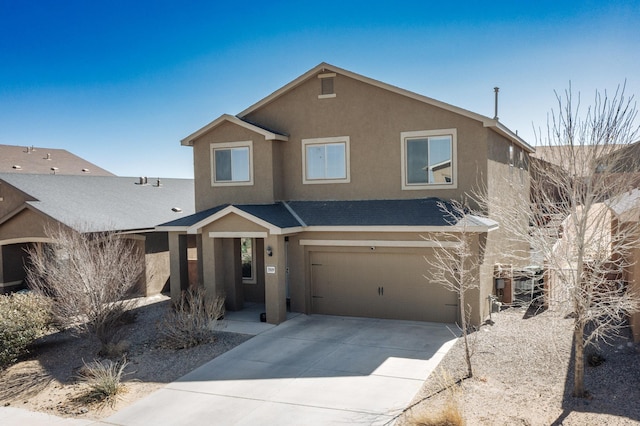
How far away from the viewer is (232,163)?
17.4m

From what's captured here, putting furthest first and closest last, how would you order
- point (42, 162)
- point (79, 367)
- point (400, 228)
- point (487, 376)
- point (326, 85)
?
point (42, 162) < point (326, 85) < point (400, 228) < point (79, 367) < point (487, 376)

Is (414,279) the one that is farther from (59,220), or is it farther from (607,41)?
(59,220)

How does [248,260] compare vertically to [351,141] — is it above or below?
below

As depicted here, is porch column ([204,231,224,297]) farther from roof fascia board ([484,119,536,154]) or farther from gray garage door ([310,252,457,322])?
roof fascia board ([484,119,536,154])

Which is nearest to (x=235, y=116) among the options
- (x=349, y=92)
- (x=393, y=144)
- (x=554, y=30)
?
(x=349, y=92)

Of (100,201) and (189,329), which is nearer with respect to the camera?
(189,329)

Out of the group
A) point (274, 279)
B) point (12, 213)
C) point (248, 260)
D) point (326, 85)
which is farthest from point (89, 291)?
point (326, 85)

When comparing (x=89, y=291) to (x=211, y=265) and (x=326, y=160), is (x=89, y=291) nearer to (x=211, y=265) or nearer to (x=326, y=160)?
(x=211, y=265)

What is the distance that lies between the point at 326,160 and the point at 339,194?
1.24 m

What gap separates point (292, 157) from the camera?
55.8ft

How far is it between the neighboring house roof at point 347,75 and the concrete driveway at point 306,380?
628 cm

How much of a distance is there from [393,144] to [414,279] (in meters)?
4.31

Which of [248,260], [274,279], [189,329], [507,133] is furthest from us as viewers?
[248,260]

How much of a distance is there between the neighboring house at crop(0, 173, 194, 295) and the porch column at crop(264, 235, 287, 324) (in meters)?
7.04
